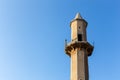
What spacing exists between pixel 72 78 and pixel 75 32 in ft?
25.5

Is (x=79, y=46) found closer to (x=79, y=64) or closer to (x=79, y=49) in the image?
(x=79, y=49)

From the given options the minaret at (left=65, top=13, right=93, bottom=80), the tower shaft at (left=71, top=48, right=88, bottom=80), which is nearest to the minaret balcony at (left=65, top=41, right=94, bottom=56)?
the minaret at (left=65, top=13, right=93, bottom=80)

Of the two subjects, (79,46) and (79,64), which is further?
(79,46)

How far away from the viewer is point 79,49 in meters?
37.9

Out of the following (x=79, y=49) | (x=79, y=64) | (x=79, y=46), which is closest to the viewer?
(x=79, y=64)

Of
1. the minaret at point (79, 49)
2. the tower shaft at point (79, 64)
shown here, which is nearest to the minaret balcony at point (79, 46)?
the minaret at point (79, 49)

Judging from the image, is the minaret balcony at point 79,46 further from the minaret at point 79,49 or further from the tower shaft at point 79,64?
the tower shaft at point 79,64

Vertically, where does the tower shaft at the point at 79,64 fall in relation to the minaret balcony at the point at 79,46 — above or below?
below

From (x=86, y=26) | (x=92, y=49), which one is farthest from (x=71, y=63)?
(x=86, y=26)

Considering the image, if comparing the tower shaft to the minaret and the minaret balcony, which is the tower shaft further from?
the minaret balcony

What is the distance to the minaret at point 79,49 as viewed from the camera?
35.8m

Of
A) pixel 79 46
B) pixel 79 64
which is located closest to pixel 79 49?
pixel 79 46

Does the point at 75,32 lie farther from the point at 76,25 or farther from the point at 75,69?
the point at 75,69

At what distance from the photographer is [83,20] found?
4153 centimetres
